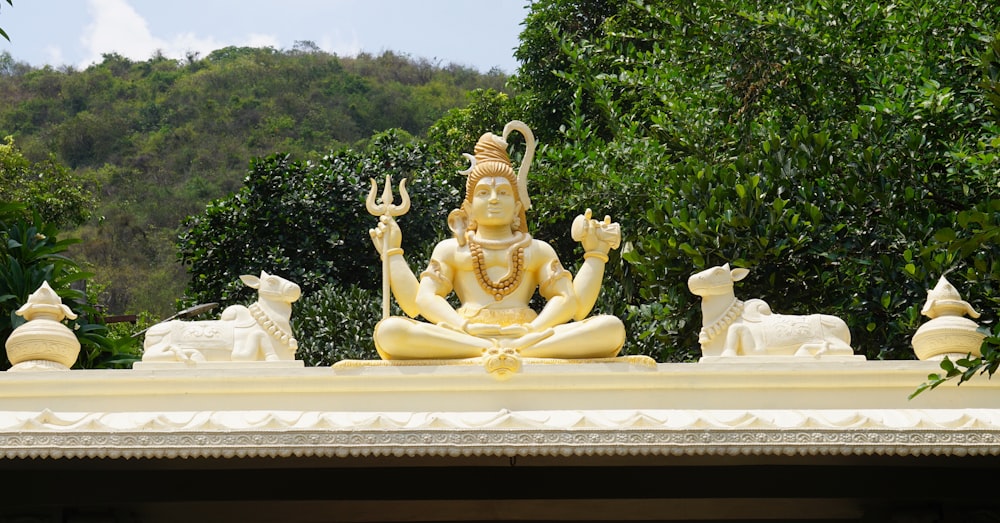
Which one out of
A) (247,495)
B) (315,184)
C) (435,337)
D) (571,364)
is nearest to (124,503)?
(247,495)

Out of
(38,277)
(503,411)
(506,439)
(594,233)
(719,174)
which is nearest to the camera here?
(506,439)

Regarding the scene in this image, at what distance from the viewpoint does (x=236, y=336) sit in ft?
24.1

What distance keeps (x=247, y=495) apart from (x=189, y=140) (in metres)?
25.6

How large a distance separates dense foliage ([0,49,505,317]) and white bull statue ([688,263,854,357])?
1860 cm

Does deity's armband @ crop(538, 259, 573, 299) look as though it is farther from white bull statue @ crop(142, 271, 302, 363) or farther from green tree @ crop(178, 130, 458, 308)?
green tree @ crop(178, 130, 458, 308)

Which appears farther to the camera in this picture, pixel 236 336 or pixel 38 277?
pixel 38 277

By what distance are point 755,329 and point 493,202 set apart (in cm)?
161

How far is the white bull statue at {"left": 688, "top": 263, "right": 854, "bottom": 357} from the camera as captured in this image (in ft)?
23.4

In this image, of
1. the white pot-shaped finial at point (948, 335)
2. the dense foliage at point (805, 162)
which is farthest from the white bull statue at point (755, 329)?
the dense foliage at point (805, 162)

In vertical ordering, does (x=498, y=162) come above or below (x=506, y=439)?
above

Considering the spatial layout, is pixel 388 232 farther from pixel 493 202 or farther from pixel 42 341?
pixel 42 341

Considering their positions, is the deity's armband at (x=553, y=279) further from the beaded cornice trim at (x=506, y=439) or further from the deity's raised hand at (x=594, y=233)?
the beaded cornice trim at (x=506, y=439)

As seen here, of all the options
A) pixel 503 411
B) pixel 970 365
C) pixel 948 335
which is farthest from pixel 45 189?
pixel 970 365

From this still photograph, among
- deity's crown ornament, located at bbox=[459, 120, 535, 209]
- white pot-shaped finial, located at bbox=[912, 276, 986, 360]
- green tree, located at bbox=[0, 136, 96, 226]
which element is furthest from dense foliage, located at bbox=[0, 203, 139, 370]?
green tree, located at bbox=[0, 136, 96, 226]
